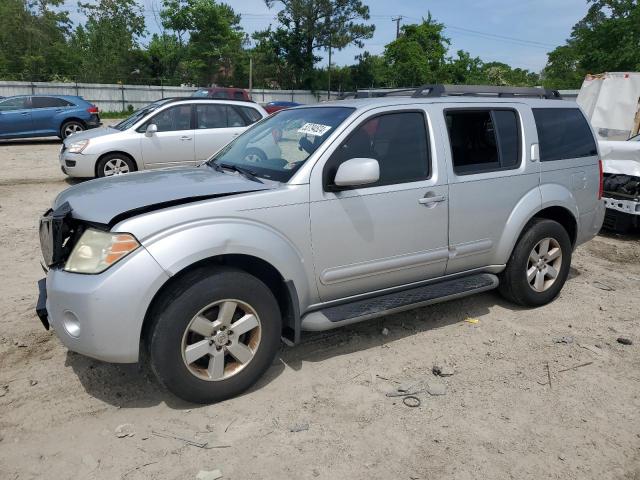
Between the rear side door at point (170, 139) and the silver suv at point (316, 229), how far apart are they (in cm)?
568

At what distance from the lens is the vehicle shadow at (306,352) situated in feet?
10.9

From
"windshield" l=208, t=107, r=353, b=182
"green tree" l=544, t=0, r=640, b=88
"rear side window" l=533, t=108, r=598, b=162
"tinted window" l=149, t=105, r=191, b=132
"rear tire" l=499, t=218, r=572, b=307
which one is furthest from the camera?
"green tree" l=544, t=0, r=640, b=88

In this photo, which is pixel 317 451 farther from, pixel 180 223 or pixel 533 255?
pixel 533 255

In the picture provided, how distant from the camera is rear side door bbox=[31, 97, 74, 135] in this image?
1592cm

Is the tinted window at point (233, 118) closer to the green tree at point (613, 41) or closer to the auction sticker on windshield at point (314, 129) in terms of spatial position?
the auction sticker on windshield at point (314, 129)

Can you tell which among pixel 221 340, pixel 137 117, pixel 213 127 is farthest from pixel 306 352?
pixel 137 117

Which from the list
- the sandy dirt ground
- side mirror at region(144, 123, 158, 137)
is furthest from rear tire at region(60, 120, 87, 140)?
the sandy dirt ground

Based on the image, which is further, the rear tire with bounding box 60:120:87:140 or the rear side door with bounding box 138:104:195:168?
the rear tire with bounding box 60:120:87:140

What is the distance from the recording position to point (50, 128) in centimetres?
1612

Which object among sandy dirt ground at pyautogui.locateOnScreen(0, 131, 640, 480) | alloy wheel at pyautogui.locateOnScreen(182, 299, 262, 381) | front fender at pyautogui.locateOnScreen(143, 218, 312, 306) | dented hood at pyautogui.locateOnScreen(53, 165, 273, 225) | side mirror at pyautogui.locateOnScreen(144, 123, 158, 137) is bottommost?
sandy dirt ground at pyautogui.locateOnScreen(0, 131, 640, 480)

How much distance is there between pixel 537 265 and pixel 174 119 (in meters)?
7.29

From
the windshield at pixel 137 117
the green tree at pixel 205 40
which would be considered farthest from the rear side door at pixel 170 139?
the green tree at pixel 205 40

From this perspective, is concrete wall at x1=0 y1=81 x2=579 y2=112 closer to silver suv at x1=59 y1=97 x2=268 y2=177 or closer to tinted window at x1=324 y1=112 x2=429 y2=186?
silver suv at x1=59 y1=97 x2=268 y2=177

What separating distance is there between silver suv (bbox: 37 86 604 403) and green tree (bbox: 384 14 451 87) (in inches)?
1684
